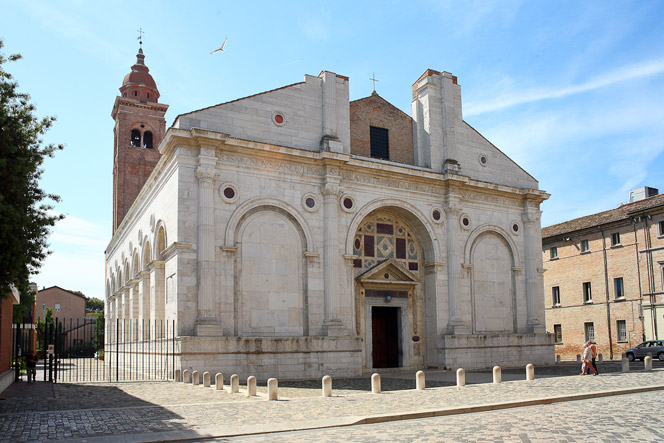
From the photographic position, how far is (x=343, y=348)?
2302 centimetres

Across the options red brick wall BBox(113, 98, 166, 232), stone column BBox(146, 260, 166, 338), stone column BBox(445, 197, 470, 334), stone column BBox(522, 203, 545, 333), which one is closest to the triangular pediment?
stone column BBox(445, 197, 470, 334)

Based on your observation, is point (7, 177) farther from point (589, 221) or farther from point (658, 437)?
point (589, 221)

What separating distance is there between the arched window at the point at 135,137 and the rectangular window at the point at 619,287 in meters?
34.8

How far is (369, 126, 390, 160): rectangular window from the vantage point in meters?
27.7

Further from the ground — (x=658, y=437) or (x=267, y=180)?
(x=267, y=180)

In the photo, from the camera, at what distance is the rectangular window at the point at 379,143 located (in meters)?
27.7

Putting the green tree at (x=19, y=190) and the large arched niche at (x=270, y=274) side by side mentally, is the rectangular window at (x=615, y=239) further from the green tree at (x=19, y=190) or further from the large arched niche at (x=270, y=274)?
the green tree at (x=19, y=190)

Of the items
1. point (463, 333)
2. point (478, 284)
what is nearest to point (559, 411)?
point (463, 333)

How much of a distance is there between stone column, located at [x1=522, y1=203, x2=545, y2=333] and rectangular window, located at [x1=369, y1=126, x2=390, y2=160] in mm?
8248

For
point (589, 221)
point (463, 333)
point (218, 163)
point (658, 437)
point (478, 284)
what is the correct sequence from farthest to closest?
point (589, 221), point (478, 284), point (463, 333), point (218, 163), point (658, 437)

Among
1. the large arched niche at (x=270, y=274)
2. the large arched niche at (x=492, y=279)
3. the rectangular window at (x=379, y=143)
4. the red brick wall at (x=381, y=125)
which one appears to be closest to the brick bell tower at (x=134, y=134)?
the red brick wall at (x=381, y=125)

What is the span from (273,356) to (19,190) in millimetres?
11420

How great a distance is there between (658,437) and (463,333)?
1733 cm

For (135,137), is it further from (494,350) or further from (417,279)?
(494,350)
